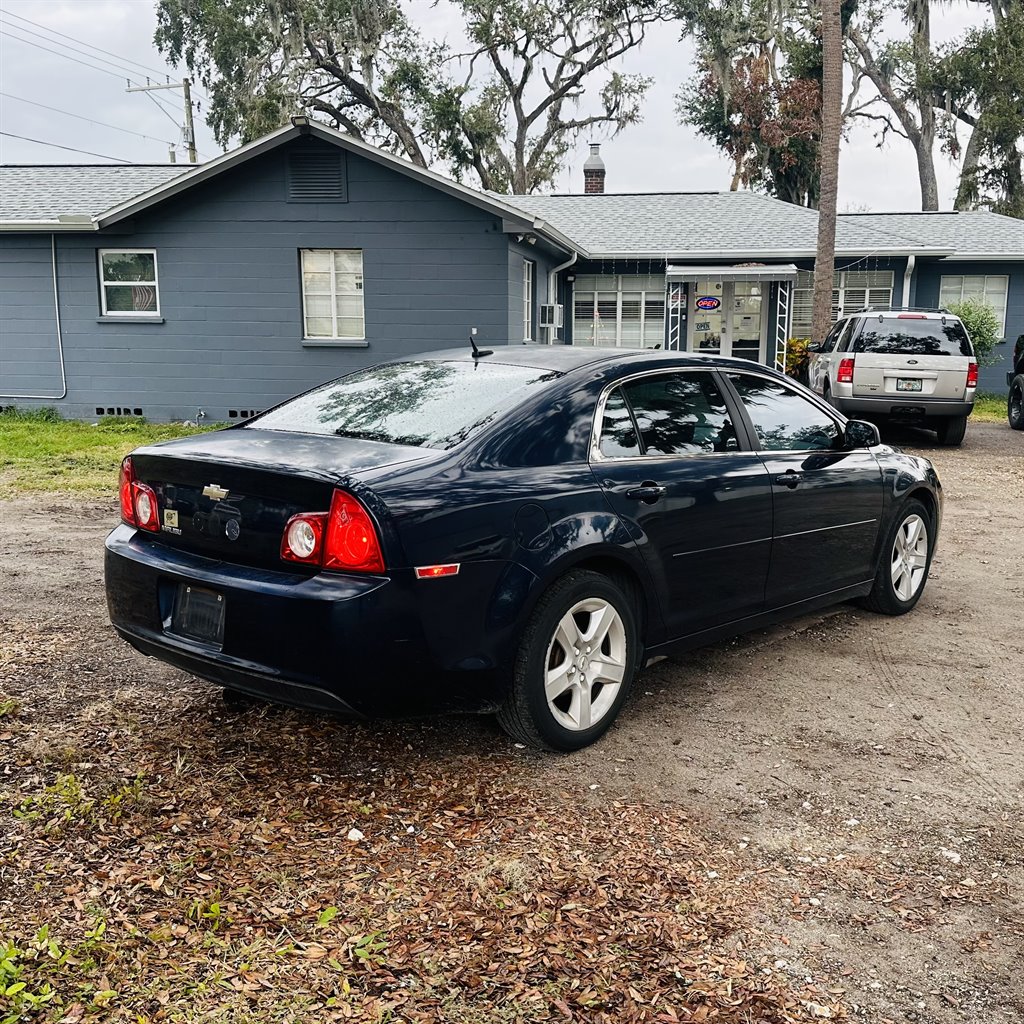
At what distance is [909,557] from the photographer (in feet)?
20.1

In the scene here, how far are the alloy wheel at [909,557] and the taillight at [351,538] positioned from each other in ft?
12.0

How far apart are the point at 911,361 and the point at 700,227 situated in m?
9.62

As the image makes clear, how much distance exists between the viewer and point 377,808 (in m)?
3.59

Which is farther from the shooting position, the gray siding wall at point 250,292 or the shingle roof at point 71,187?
the shingle roof at point 71,187

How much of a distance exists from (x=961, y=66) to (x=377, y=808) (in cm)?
3781

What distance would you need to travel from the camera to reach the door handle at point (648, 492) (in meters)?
4.19

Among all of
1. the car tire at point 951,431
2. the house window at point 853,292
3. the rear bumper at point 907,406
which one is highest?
the house window at point 853,292

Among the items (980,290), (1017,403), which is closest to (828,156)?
(1017,403)

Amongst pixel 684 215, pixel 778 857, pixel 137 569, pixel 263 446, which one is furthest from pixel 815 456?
pixel 684 215

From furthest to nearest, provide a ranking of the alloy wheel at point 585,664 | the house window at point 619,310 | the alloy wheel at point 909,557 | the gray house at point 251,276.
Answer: the house window at point 619,310, the gray house at point 251,276, the alloy wheel at point 909,557, the alloy wheel at point 585,664

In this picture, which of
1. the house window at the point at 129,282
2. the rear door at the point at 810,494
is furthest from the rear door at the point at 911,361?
the house window at the point at 129,282

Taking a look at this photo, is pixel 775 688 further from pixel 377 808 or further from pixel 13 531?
pixel 13 531

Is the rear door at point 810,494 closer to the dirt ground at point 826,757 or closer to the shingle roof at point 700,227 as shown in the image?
the dirt ground at point 826,757

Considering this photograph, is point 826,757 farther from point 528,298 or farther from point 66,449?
point 528,298
